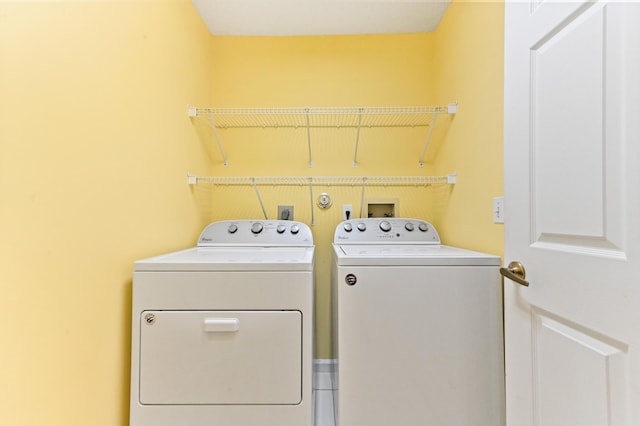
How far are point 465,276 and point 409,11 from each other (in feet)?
5.61

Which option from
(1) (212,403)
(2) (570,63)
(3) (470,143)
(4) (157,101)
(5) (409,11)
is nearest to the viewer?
(2) (570,63)

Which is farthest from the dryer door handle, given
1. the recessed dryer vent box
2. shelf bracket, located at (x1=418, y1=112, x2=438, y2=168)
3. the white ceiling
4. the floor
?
the white ceiling

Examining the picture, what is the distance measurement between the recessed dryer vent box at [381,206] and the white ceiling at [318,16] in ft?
3.91

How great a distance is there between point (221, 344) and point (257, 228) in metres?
0.86

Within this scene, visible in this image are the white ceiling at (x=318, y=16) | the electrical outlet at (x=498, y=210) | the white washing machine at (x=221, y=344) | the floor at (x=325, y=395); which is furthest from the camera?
the white ceiling at (x=318, y=16)

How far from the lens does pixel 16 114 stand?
765mm

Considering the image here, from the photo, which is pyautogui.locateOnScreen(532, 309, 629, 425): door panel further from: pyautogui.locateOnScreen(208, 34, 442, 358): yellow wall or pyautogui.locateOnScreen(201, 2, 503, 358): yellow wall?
pyautogui.locateOnScreen(208, 34, 442, 358): yellow wall

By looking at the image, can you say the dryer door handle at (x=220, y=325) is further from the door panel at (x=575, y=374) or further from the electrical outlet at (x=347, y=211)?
the electrical outlet at (x=347, y=211)

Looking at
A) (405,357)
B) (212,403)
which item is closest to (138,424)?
(212,403)

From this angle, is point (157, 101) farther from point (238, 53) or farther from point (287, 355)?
point (287, 355)

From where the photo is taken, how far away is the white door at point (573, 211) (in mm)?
621

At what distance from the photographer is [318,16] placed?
1.89m

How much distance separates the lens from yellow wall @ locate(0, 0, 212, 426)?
762 mm

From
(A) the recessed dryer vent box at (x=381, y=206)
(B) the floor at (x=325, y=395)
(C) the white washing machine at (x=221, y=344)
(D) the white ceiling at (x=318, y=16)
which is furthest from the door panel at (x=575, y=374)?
(D) the white ceiling at (x=318, y=16)
